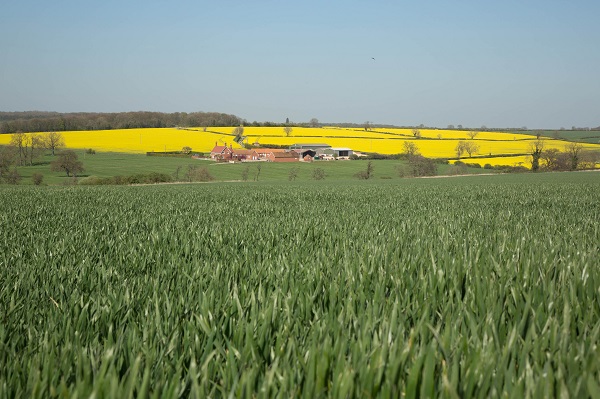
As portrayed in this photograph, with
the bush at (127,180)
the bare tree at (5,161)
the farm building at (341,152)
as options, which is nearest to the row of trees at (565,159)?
the farm building at (341,152)

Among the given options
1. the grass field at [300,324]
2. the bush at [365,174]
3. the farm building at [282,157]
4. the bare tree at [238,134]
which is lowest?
the bush at [365,174]

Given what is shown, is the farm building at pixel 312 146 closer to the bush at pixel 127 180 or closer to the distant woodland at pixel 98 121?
the distant woodland at pixel 98 121

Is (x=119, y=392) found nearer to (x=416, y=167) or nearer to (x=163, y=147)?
(x=416, y=167)

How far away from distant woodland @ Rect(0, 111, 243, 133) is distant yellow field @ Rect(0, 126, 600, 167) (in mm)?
4852

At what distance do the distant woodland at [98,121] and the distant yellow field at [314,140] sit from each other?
4852 millimetres

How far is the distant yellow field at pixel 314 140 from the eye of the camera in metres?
93.5

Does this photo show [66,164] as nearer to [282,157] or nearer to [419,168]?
[282,157]

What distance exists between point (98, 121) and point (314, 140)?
50832mm

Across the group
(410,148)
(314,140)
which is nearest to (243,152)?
(314,140)

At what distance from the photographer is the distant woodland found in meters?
105

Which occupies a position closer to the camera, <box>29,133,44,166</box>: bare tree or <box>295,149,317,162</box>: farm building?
<box>29,133,44,166</box>: bare tree

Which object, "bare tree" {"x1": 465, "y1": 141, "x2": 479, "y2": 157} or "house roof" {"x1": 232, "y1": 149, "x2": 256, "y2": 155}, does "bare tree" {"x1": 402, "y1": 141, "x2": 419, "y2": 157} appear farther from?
"house roof" {"x1": 232, "y1": 149, "x2": 256, "y2": 155}

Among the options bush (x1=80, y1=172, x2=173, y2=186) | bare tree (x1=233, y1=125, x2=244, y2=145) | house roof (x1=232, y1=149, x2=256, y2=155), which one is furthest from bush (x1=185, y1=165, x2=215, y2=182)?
bare tree (x1=233, y1=125, x2=244, y2=145)

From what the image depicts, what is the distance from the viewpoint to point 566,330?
1926 mm
